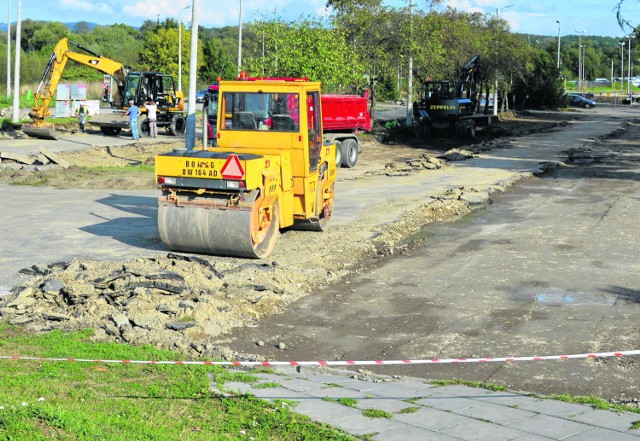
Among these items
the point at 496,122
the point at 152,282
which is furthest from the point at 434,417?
the point at 496,122

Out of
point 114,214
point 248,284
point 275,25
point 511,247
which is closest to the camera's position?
point 248,284

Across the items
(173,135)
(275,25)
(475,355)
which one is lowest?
(475,355)

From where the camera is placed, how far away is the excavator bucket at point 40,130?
36.2m

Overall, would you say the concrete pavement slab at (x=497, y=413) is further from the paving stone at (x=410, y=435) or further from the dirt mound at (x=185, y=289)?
the dirt mound at (x=185, y=289)

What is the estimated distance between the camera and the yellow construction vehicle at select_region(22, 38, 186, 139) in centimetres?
3634

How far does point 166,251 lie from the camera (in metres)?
14.9

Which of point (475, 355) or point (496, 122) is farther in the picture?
point (496, 122)

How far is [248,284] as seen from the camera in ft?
40.5

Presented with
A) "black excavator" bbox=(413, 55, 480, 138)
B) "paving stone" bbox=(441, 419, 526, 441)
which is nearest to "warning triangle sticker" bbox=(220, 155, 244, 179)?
"paving stone" bbox=(441, 419, 526, 441)

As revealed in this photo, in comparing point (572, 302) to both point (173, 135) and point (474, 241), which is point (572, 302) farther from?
point (173, 135)

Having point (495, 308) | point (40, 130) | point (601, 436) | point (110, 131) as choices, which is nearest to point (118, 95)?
point (110, 131)

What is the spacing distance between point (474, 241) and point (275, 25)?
23.0 m

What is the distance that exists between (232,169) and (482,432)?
7659mm

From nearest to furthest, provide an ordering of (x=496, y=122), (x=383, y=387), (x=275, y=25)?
1. (x=383, y=387)
2. (x=275, y=25)
3. (x=496, y=122)
